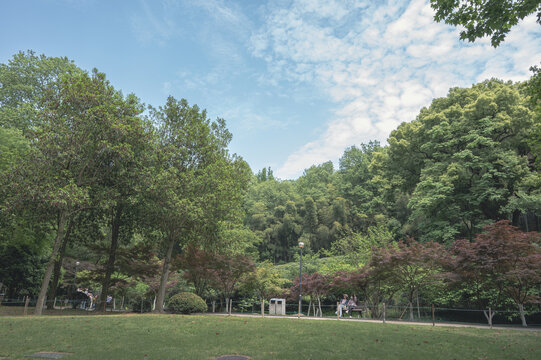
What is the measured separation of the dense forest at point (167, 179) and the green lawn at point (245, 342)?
21.0 feet

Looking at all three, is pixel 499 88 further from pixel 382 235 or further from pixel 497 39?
pixel 497 39

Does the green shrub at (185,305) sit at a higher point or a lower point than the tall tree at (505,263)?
lower

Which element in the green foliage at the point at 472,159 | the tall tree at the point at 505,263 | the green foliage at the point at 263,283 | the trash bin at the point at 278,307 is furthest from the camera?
the green foliage at the point at 263,283

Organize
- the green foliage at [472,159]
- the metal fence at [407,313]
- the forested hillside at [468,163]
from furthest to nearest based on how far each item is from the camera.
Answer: the green foliage at [472,159], the forested hillside at [468,163], the metal fence at [407,313]

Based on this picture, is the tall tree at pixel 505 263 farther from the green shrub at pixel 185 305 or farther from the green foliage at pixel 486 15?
the green shrub at pixel 185 305

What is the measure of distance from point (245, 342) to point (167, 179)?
12546 millimetres

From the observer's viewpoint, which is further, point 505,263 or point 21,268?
point 21,268

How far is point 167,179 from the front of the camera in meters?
19.5

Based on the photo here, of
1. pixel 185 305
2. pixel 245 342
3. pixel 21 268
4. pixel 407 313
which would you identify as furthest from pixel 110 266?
pixel 407 313

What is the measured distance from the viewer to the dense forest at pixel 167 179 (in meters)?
17.7

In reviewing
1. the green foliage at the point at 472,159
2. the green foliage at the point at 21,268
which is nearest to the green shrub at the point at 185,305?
the green foliage at the point at 21,268

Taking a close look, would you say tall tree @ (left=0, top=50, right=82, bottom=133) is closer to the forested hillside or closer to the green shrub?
the green shrub

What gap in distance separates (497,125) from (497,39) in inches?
708

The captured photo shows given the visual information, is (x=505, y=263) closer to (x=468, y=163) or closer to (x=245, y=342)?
(x=468, y=163)
